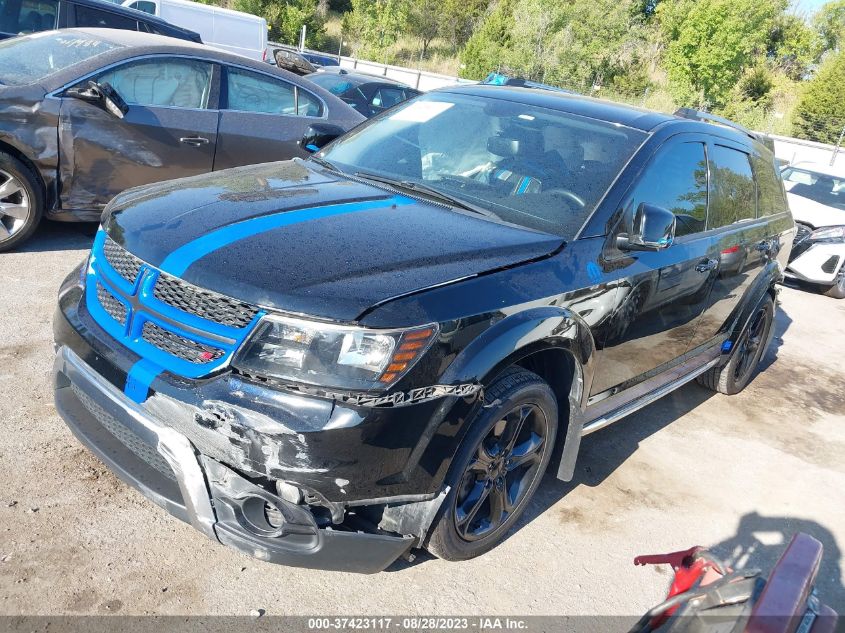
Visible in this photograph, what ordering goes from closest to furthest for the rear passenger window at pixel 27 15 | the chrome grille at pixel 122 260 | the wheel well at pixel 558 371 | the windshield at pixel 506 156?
1. the chrome grille at pixel 122 260
2. the wheel well at pixel 558 371
3. the windshield at pixel 506 156
4. the rear passenger window at pixel 27 15

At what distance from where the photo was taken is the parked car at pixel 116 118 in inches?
206

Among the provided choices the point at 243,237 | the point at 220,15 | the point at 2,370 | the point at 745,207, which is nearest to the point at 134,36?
the point at 2,370

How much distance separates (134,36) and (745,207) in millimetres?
4984

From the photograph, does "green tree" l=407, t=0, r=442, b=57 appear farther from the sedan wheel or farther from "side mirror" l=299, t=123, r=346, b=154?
"side mirror" l=299, t=123, r=346, b=154

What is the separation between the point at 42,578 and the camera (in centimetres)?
253

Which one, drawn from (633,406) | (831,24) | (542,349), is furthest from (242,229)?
(831,24)

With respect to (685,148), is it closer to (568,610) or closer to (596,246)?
(596,246)

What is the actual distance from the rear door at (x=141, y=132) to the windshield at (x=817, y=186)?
821 cm

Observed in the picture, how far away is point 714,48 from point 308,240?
36714 mm

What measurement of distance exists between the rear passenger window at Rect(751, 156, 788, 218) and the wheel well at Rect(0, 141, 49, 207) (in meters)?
4.89

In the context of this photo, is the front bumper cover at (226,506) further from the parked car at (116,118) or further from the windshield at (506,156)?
the parked car at (116,118)

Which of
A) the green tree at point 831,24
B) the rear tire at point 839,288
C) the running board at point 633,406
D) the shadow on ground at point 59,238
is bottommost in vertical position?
the shadow on ground at point 59,238

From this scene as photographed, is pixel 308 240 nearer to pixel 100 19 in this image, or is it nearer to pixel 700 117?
pixel 700 117

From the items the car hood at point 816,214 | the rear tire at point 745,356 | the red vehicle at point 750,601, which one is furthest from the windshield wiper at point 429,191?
the car hood at point 816,214
